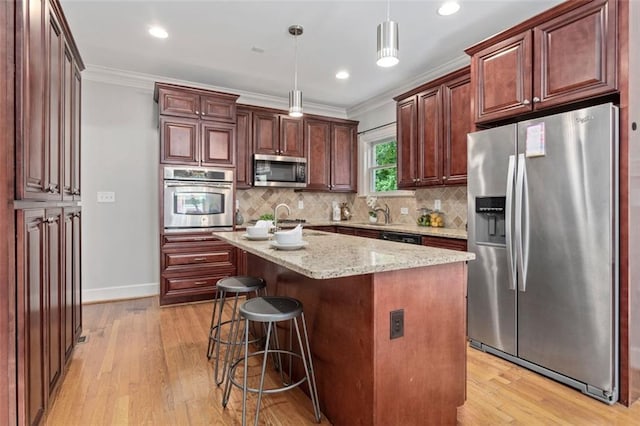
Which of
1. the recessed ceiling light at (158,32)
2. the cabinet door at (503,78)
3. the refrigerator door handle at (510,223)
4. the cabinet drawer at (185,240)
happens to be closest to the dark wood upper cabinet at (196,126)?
the recessed ceiling light at (158,32)

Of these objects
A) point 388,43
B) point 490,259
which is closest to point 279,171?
point 490,259

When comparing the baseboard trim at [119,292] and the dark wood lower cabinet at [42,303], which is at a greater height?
the dark wood lower cabinet at [42,303]

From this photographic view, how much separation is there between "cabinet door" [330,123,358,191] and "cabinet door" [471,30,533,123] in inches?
102

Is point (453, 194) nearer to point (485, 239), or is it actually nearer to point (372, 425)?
point (485, 239)

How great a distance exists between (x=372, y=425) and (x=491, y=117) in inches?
91.3

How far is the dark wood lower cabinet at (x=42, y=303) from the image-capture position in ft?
4.59

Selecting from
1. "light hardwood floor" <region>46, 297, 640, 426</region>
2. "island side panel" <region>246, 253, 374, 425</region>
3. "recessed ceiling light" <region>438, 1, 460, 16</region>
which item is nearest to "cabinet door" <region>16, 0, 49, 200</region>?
"light hardwood floor" <region>46, 297, 640, 426</region>

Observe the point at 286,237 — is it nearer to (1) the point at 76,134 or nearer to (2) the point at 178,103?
(1) the point at 76,134

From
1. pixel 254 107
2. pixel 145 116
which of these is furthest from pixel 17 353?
pixel 254 107

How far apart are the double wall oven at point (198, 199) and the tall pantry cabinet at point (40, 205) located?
135 cm

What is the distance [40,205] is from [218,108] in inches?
105

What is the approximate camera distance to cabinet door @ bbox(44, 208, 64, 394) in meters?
1.77

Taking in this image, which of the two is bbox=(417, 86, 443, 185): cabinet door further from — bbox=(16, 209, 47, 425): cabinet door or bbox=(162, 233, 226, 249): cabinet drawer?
bbox=(16, 209, 47, 425): cabinet door

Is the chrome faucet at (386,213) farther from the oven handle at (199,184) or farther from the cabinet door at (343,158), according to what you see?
the oven handle at (199,184)
